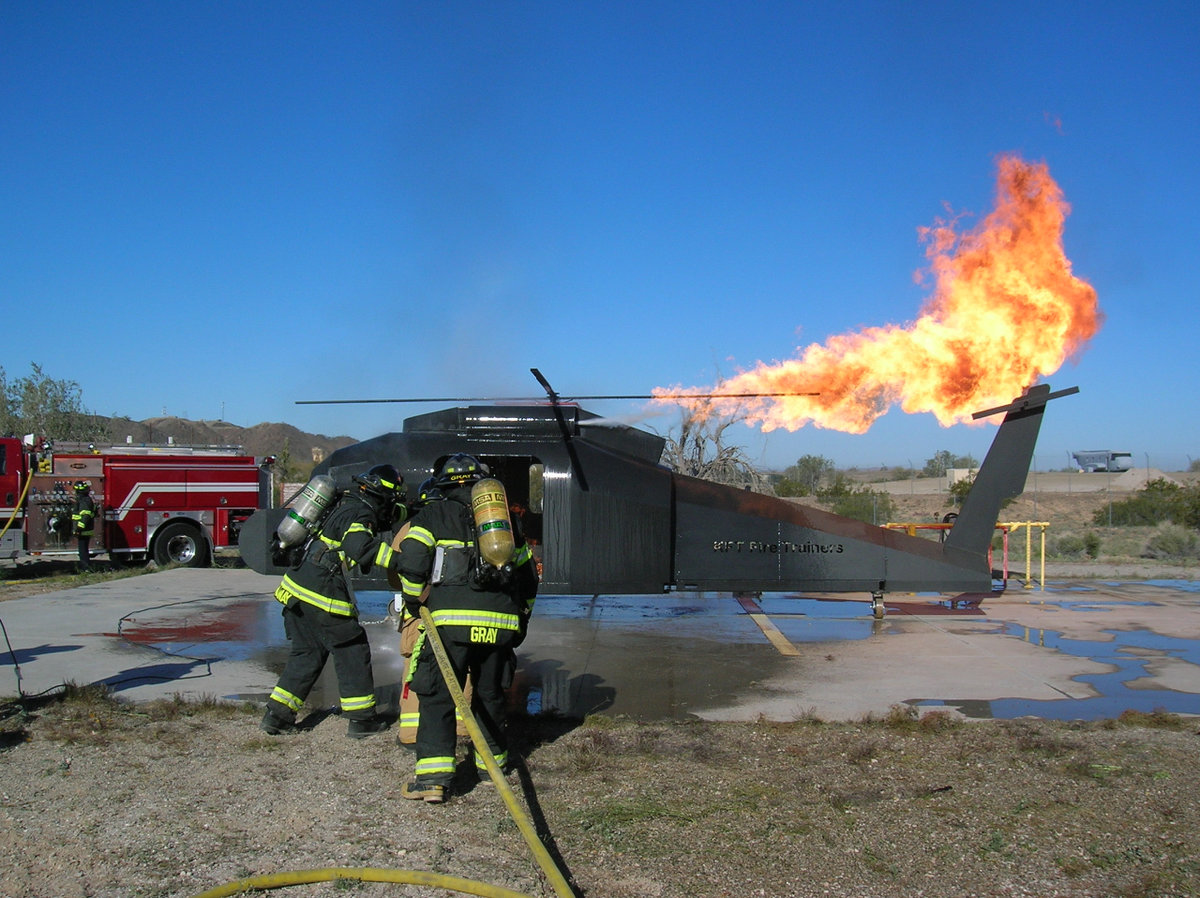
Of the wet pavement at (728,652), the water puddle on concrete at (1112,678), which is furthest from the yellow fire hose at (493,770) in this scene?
the water puddle on concrete at (1112,678)

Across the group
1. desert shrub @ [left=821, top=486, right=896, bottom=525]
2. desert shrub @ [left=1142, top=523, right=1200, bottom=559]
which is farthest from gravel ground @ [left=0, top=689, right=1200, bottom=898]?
desert shrub @ [left=821, top=486, right=896, bottom=525]

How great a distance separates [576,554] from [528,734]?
2.97 metres

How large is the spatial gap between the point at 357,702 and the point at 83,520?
13413mm

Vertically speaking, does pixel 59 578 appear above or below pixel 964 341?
below

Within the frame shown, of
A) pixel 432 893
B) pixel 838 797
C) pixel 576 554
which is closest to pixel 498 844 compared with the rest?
pixel 432 893

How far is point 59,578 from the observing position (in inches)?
638

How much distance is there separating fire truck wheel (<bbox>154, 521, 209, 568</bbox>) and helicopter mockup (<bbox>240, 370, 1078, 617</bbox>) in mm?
10615

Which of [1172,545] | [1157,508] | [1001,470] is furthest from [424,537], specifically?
[1157,508]

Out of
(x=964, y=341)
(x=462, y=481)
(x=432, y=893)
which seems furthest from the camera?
(x=964, y=341)

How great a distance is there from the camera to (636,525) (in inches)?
364

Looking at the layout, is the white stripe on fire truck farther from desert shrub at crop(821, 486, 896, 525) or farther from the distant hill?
the distant hill

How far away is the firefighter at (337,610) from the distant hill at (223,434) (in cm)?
7831

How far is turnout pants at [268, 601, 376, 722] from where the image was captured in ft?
20.3

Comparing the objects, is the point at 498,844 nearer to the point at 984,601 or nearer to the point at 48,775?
the point at 48,775
